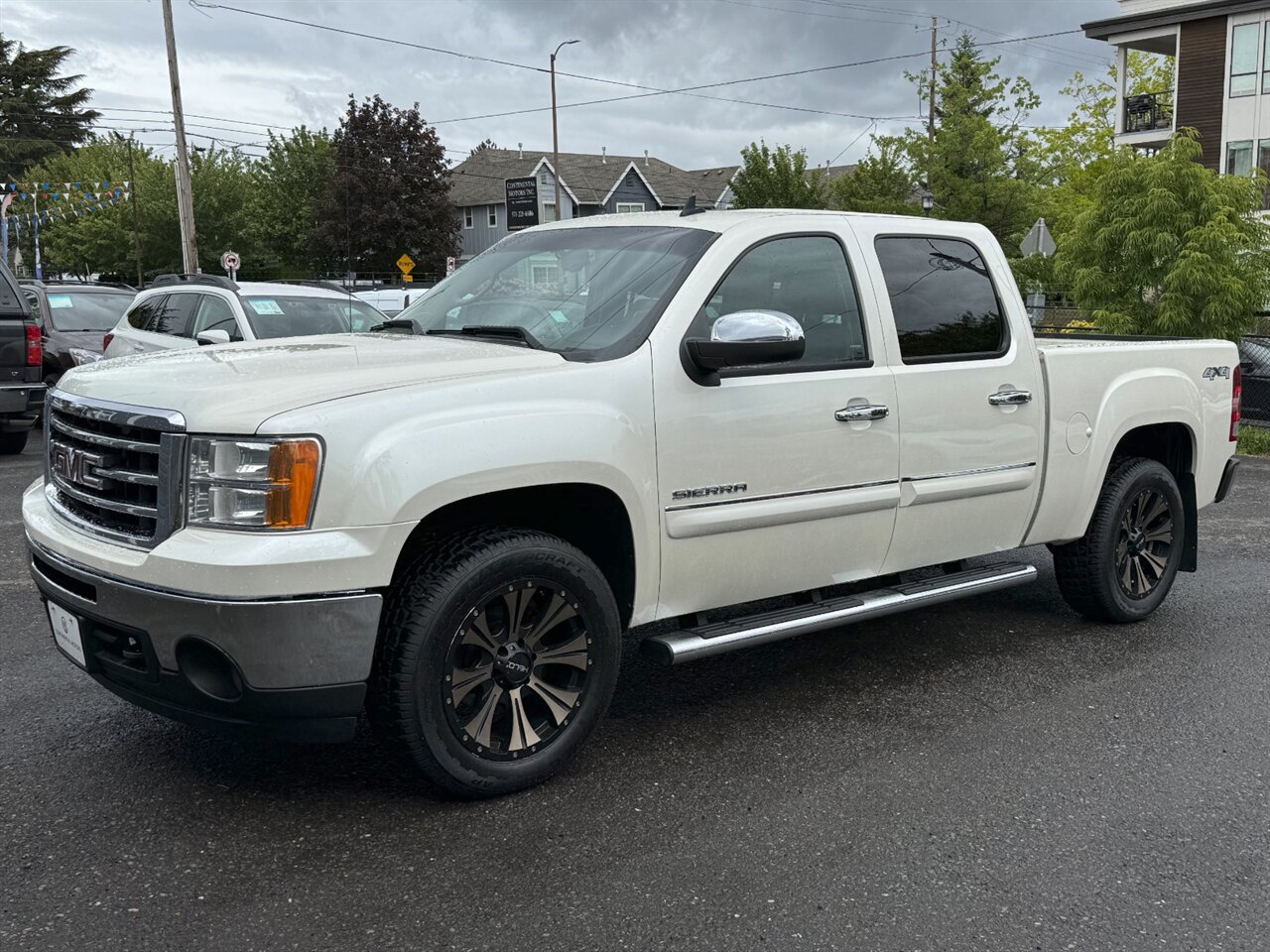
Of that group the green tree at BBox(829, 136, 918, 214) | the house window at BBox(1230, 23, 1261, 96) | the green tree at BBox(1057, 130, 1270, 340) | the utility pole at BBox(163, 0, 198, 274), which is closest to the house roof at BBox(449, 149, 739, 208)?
the green tree at BBox(829, 136, 918, 214)

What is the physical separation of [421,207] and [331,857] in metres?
52.9

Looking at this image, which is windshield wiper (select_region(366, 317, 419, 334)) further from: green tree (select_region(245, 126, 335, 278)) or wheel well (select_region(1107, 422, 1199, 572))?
green tree (select_region(245, 126, 335, 278))

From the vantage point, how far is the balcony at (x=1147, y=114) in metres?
40.8

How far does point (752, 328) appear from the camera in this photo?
401 cm

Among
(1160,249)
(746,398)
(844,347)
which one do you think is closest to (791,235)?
(844,347)

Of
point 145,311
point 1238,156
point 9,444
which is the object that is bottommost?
point 9,444

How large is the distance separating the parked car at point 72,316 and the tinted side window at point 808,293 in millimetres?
10842

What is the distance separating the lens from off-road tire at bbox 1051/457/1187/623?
576 cm

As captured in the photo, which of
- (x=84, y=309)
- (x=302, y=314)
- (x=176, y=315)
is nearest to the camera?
(x=302, y=314)

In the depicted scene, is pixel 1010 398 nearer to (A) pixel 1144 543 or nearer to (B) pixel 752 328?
(A) pixel 1144 543

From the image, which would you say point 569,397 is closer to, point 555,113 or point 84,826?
point 84,826

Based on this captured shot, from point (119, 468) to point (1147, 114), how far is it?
4406 centimetres

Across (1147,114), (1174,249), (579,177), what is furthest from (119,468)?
(579,177)

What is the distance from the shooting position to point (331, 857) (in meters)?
3.45
